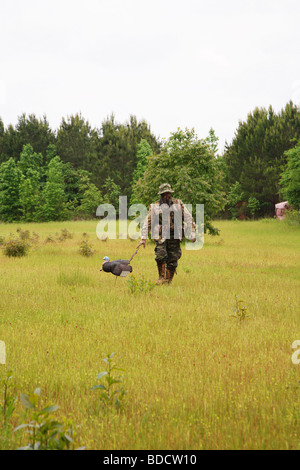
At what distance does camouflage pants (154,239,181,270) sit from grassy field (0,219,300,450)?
0.65m

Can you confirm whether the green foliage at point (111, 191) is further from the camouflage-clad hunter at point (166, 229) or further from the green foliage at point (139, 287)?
the green foliage at point (139, 287)

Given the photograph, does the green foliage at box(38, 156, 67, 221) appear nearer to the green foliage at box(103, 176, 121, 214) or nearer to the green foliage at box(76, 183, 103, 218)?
the green foliage at box(76, 183, 103, 218)

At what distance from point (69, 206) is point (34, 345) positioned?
43.8 metres

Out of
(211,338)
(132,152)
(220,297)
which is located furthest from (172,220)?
(132,152)

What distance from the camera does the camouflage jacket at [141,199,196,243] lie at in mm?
9094

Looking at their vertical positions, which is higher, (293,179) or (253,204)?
(293,179)

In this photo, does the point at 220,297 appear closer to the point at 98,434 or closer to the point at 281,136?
the point at 98,434

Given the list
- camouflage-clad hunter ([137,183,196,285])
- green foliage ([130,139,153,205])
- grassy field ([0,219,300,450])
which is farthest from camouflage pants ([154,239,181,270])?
green foliage ([130,139,153,205])

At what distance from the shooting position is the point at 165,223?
9.13 m

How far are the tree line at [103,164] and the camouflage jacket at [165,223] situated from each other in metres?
26.6

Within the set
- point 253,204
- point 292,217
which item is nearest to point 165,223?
point 292,217

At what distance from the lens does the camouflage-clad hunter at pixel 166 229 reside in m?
9.09

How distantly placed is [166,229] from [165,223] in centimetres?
15

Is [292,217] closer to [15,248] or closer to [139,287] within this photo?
[15,248]
